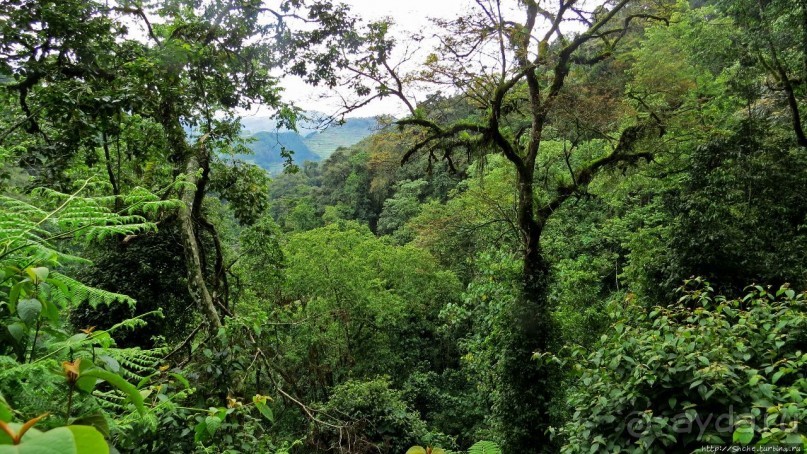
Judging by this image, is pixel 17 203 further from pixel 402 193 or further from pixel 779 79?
pixel 402 193

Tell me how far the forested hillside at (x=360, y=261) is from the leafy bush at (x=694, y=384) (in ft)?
0.06

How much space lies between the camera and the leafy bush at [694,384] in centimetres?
219

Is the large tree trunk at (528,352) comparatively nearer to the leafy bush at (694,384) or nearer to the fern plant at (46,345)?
the leafy bush at (694,384)

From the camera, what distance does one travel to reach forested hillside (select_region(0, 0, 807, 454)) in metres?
1.68

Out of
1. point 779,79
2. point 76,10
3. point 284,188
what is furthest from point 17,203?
point 284,188

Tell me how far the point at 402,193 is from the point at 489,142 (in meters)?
20.1

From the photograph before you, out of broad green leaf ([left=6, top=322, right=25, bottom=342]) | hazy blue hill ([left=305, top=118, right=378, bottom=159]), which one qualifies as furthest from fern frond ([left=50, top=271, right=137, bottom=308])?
hazy blue hill ([left=305, top=118, right=378, bottom=159])

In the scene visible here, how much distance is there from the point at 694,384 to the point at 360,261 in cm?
1379

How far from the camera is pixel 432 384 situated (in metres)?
15.6

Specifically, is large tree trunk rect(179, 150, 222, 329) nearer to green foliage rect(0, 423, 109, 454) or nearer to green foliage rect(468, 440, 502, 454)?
green foliage rect(468, 440, 502, 454)

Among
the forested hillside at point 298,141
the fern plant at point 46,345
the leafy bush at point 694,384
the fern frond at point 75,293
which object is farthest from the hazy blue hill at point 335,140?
the fern plant at point 46,345

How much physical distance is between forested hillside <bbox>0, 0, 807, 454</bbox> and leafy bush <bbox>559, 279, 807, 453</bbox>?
18mm

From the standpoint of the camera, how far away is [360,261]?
15.7 m

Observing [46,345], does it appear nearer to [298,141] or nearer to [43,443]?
[43,443]
